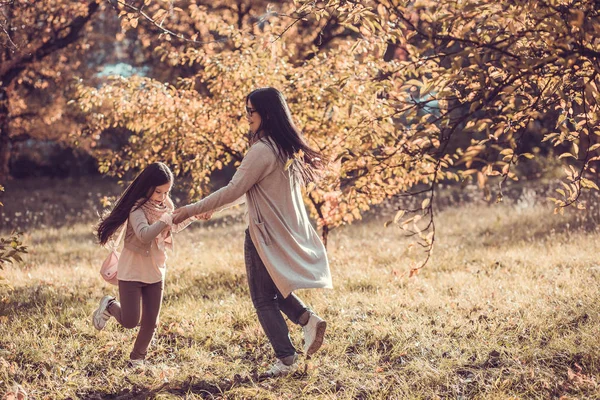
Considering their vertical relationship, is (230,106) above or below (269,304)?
above

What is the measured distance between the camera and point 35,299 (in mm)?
6660

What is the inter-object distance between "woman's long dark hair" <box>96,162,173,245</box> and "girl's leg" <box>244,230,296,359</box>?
79cm

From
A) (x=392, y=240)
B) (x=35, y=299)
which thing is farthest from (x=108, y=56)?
(x=35, y=299)

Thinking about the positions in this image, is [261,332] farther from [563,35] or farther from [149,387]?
[563,35]

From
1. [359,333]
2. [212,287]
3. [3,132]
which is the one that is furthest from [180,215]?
[3,132]

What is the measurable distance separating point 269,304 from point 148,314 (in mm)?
937

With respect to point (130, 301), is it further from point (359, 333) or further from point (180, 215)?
point (359, 333)

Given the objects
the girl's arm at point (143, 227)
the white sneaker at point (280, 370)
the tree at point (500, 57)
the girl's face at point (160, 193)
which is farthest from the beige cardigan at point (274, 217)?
the tree at point (500, 57)

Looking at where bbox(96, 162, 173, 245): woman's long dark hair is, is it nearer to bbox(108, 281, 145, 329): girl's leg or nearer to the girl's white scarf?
the girl's white scarf

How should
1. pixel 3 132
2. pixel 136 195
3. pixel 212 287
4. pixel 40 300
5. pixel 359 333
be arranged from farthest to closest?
pixel 3 132
pixel 212 287
pixel 40 300
pixel 359 333
pixel 136 195

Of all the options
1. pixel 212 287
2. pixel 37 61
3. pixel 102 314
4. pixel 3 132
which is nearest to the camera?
pixel 102 314

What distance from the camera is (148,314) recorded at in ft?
15.1

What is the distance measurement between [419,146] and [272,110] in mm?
1014

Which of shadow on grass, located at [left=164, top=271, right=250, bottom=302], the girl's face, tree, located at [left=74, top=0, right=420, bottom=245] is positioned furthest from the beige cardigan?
shadow on grass, located at [left=164, top=271, right=250, bottom=302]
